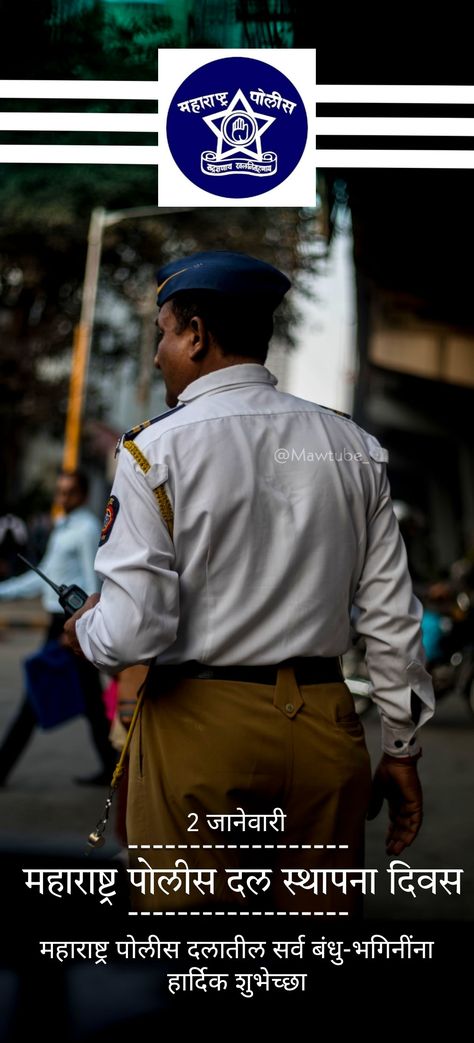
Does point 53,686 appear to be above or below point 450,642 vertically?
above

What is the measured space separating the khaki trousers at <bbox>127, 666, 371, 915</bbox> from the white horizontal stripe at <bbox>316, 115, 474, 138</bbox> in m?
1.41

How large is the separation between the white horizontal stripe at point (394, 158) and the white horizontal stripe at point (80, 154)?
409 mm

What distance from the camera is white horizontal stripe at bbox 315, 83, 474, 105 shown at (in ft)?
10.2

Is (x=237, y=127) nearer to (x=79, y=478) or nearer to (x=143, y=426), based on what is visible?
(x=143, y=426)

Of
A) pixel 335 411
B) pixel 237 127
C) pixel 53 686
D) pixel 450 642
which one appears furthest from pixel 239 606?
pixel 450 642

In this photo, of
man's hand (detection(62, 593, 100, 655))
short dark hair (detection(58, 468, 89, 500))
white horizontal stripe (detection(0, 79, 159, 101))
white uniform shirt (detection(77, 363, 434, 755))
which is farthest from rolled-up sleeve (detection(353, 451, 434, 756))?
short dark hair (detection(58, 468, 89, 500))

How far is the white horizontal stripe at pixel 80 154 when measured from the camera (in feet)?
10.2

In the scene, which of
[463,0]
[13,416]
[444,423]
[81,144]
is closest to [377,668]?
[81,144]

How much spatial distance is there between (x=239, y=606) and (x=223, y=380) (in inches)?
16.4

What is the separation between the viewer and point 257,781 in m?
2.32

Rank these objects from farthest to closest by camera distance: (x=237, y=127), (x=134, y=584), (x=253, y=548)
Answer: (x=237, y=127) → (x=253, y=548) → (x=134, y=584)

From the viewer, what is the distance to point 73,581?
23.4 feet

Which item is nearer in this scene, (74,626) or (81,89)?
(74,626)

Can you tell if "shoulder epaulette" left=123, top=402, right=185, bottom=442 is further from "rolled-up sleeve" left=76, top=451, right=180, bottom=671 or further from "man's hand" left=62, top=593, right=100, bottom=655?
"man's hand" left=62, top=593, right=100, bottom=655
